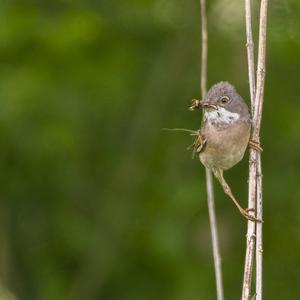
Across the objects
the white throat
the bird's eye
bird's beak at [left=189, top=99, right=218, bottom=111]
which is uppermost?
the bird's eye

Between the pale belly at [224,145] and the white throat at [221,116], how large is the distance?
0.04m

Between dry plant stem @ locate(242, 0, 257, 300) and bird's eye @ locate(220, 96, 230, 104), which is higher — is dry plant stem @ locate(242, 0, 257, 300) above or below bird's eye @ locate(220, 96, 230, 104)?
below

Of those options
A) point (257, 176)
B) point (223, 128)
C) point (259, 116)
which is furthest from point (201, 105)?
point (257, 176)

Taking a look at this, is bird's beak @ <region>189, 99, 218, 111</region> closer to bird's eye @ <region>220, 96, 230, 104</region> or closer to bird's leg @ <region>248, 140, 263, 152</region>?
bird's eye @ <region>220, 96, 230, 104</region>

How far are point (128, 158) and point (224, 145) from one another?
121 inches

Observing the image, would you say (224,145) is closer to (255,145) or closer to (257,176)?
(255,145)

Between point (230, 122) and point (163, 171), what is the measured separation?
316cm

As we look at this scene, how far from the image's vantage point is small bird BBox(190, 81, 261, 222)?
18.2 ft

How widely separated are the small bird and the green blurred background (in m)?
2.44

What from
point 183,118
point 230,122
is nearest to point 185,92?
point 183,118

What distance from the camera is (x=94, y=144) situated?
869 cm

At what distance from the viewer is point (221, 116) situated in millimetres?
5723

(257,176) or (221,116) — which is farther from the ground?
(221,116)

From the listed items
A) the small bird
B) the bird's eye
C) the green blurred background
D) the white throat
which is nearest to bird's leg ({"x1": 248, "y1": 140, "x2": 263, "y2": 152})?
the small bird
